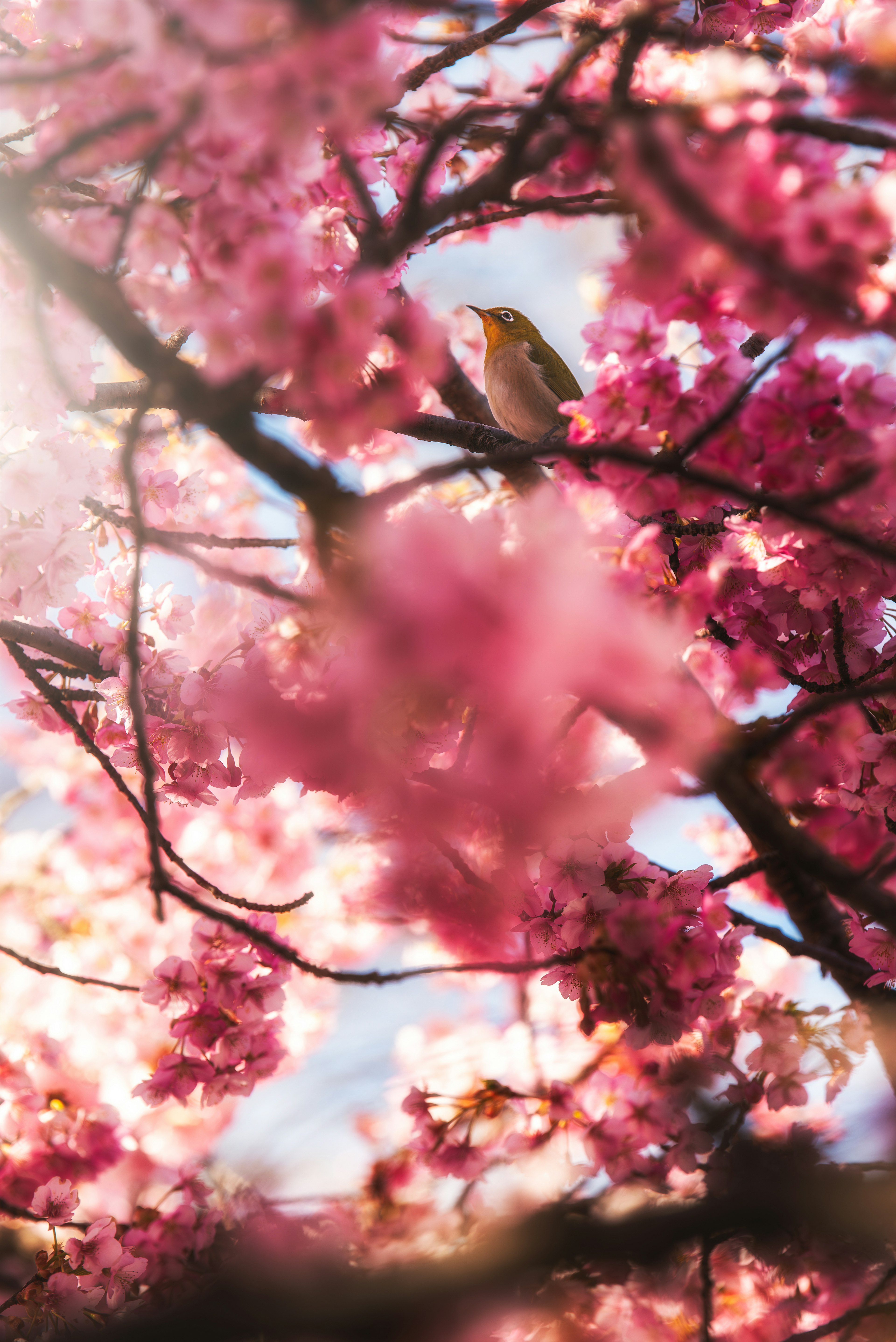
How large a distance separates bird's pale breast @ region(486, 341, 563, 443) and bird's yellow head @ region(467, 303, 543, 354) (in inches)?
5.2

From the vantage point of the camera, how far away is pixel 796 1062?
1.88 m

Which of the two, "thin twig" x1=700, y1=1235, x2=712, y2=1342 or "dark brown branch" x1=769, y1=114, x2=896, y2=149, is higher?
"dark brown branch" x1=769, y1=114, x2=896, y2=149

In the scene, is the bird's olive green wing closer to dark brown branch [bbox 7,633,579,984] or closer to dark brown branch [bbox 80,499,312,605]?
dark brown branch [bbox 80,499,312,605]

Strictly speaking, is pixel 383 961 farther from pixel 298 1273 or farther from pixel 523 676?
pixel 523 676

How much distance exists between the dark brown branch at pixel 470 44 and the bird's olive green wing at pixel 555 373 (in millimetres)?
1674

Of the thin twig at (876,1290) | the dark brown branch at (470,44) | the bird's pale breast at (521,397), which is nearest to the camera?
the thin twig at (876,1290)

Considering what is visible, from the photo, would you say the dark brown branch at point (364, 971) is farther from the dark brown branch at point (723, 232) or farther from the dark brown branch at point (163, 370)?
the dark brown branch at point (723, 232)

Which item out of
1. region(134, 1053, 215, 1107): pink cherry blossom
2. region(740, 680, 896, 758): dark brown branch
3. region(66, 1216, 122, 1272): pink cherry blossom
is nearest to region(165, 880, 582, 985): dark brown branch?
region(740, 680, 896, 758): dark brown branch

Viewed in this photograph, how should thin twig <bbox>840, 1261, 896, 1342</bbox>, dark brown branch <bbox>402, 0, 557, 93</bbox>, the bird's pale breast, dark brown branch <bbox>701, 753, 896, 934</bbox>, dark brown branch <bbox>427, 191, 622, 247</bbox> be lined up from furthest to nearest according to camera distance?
the bird's pale breast → dark brown branch <bbox>402, 0, 557, 93</bbox> → thin twig <bbox>840, 1261, 896, 1342</bbox> → dark brown branch <bbox>701, 753, 896, 934</bbox> → dark brown branch <bbox>427, 191, 622, 247</bbox>

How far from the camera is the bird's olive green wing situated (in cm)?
359

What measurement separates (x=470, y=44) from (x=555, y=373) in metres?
1.95

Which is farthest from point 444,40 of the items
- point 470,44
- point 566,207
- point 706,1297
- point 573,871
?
point 706,1297

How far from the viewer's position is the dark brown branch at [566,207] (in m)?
0.97

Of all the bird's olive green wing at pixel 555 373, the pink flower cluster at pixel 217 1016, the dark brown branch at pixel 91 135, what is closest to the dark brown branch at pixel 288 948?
the pink flower cluster at pixel 217 1016
